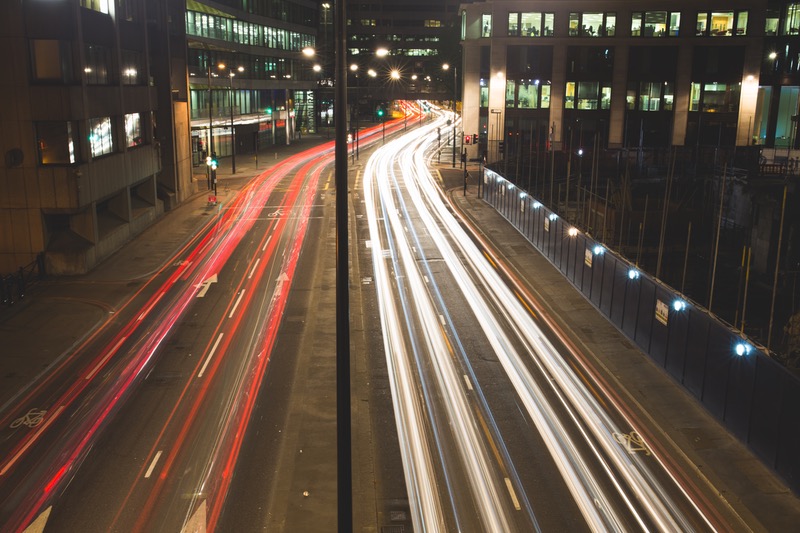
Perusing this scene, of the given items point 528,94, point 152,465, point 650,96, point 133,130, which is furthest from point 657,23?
point 152,465

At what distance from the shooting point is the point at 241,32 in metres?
85.8

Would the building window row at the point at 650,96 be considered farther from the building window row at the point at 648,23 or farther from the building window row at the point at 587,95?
the building window row at the point at 648,23

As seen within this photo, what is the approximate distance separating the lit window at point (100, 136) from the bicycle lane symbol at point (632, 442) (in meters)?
28.5

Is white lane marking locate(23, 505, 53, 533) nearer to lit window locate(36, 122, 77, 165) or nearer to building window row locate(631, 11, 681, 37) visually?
lit window locate(36, 122, 77, 165)

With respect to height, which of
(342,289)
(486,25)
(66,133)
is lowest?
(342,289)

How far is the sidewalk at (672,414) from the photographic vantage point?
15.7m

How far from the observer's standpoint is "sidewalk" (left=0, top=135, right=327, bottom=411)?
23.7 meters

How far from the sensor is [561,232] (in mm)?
34656

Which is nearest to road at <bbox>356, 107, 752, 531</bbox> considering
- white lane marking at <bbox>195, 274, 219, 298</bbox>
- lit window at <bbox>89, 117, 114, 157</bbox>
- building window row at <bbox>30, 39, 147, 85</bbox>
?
white lane marking at <bbox>195, 274, 219, 298</bbox>

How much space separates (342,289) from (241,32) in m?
83.8

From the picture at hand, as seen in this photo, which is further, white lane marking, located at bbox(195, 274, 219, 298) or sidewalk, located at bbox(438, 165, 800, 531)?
white lane marking, located at bbox(195, 274, 219, 298)

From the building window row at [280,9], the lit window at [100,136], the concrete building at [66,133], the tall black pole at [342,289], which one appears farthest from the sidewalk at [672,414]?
the building window row at [280,9]

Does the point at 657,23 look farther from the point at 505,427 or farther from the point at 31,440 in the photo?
the point at 31,440

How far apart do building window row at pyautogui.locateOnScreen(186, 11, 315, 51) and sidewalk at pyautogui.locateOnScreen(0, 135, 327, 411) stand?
1352 inches
